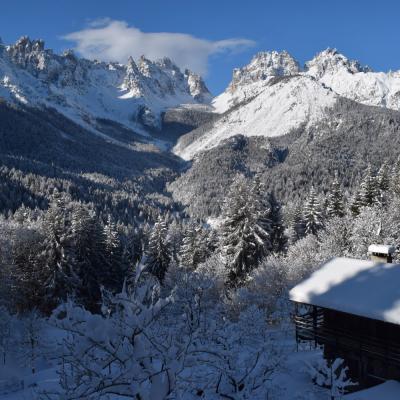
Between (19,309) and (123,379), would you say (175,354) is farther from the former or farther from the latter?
(19,309)

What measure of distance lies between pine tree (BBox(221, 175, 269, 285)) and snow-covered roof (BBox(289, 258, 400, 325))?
1758 centimetres

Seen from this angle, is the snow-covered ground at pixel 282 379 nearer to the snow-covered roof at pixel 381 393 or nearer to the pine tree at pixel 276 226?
the snow-covered roof at pixel 381 393

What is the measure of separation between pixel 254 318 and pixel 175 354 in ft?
35.8

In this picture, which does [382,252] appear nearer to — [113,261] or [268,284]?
[268,284]

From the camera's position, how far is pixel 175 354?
9.62m

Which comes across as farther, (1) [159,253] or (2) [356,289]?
(1) [159,253]

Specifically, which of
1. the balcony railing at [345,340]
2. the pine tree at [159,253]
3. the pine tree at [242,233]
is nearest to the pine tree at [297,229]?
the pine tree at [159,253]

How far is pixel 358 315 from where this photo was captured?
16.9 metres

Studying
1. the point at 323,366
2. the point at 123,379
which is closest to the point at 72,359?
the point at 123,379

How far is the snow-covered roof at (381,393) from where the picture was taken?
15.9m

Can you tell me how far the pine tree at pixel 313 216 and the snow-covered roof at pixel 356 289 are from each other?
3812 cm

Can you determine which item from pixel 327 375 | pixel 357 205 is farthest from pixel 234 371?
pixel 357 205

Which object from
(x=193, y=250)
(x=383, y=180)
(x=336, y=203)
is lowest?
(x=193, y=250)

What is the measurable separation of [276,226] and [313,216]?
34.8ft
